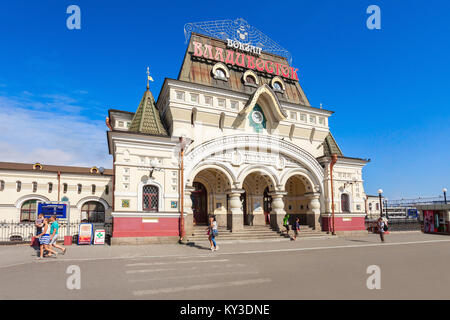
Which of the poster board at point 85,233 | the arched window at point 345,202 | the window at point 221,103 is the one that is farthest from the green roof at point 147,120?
the arched window at point 345,202

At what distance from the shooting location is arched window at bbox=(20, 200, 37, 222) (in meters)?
28.1

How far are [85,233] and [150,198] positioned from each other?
3.94 m

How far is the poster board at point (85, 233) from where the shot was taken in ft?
52.5

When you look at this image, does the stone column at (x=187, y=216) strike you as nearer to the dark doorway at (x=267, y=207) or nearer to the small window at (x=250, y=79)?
the dark doorway at (x=267, y=207)

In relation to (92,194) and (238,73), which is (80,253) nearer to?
(238,73)

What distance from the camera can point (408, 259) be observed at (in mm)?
11234

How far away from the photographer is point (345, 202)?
76.5ft

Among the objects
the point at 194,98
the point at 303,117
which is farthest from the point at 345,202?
the point at 194,98

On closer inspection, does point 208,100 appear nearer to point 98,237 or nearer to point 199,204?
point 199,204

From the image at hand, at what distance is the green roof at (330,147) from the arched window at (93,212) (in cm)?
2400

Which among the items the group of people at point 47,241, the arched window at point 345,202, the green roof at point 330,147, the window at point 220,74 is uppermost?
the window at point 220,74

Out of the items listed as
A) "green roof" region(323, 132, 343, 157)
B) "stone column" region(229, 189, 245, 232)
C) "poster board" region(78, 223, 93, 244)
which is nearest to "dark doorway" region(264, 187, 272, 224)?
"stone column" region(229, 189, 245, 232)
